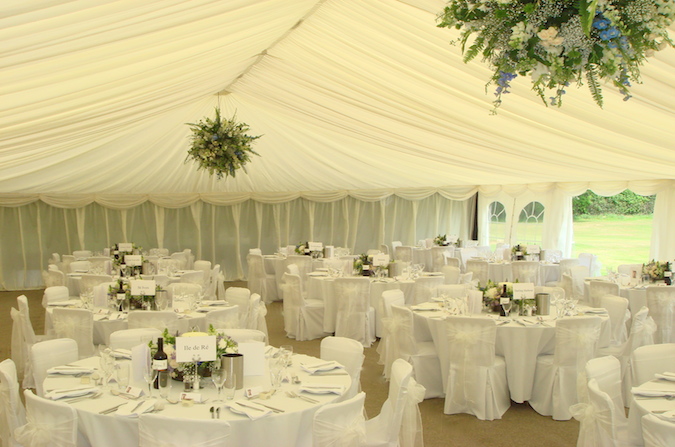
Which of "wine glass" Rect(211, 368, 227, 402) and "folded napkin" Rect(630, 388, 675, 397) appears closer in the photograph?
"wine glass" Rect(211, 368, 227, 402)

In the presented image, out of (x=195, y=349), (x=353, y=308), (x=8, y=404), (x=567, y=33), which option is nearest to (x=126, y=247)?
(x=353, y=308)

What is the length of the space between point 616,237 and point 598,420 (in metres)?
12.8

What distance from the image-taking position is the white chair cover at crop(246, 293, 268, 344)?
6.74 meters

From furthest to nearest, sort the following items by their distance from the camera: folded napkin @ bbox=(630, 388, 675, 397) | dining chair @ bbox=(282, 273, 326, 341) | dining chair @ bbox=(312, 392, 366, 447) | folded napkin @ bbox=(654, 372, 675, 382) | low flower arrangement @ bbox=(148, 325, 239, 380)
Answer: dining chair @ bbox=(282, 273, 326, 341)
folded napkin @ bbox=(654, 372, 675, 382)
low flower arrangement @ bbox=(148, 325, 239, 380)
folded napkin @ bbox=(630, 388, 675, 397)
dining chair @ bbox=(312, 392, 366, 447)

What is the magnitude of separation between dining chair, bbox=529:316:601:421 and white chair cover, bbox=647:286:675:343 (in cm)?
236

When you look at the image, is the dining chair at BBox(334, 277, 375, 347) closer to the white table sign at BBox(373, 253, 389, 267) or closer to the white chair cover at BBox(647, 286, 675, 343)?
the white table sign at BBox(373, 253, 389, 267)

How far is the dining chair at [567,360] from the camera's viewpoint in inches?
221

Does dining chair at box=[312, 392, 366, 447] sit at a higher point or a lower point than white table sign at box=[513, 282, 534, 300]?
lower

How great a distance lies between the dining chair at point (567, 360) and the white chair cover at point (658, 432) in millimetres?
2413

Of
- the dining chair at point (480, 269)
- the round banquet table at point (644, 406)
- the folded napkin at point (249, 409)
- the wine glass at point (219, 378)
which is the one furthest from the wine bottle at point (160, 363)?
the dining chair at point (480, 269)

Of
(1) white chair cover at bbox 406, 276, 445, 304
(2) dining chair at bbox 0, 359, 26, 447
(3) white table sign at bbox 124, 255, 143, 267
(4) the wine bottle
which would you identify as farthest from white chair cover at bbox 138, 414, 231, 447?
(3) white table sign at bbox 124, 255, 143, 267

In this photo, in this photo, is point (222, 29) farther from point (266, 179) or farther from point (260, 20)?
point (266, 179)

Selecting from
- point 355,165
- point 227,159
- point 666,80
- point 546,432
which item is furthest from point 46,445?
point 355,165

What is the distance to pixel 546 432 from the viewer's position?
5398mm
